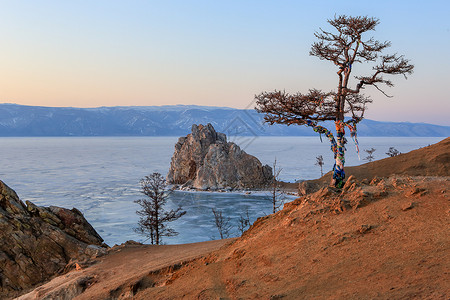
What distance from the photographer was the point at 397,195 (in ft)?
34.7

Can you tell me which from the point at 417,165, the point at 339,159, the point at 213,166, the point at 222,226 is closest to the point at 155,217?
the point at 222,226

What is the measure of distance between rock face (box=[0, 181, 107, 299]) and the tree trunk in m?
10.6

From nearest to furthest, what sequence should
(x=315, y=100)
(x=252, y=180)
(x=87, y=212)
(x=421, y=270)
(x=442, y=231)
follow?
(x=421, y=270)
(x=442, y=231)
(x=315, y=100)
(x=87, y=212)
(x=252, y=180)

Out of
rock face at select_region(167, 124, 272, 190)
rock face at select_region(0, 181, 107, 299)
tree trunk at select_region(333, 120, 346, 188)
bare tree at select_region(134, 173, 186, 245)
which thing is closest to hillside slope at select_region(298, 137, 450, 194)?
bare tree at select_region(134, 173, 186, 245)

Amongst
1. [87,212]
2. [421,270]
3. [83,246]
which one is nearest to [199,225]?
[87,212]

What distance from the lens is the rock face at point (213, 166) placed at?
69188 mm

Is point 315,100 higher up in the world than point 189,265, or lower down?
higher up

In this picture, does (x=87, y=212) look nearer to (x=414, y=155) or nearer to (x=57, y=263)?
(x=57, y=263)

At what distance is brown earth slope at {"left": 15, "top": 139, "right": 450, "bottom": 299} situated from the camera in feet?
22.6

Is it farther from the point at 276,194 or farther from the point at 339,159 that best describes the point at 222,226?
the point at 339,159

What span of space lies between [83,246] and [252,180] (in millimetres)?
51523

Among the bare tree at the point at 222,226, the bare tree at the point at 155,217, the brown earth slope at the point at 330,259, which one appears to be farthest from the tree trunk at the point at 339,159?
the bare tree at the point at 155,217

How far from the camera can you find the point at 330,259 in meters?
8.31

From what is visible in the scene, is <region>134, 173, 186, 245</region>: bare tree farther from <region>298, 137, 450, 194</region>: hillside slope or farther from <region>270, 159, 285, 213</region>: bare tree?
<region>298, 137, 450, 194</region>: hillside slope
